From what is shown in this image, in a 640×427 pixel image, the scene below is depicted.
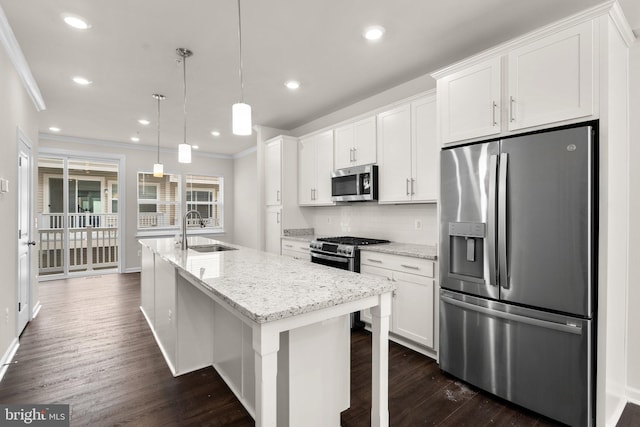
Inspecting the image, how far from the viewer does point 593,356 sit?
180 cm

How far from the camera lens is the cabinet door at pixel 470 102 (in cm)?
221

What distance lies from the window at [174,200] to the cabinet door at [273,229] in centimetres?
219

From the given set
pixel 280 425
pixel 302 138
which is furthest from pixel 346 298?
pixel 302 138

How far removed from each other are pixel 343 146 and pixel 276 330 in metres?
3.06

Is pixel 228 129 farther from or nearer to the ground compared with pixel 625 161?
farther from the ground

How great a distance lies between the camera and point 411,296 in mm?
2859

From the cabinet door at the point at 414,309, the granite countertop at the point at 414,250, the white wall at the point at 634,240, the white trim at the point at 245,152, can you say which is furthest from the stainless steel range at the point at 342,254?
the white trim at the point at 245,152

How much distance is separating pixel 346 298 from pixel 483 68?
1953 mm

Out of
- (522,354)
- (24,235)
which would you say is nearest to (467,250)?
(522,354)

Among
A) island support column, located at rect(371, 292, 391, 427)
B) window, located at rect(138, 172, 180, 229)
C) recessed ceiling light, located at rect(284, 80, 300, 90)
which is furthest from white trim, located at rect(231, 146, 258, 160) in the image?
island support column, located at rect(371, 292, 391, 427)

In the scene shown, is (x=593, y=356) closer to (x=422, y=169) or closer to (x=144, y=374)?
(x=422, y=169)

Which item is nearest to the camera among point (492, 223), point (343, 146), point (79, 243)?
point (492, 223)

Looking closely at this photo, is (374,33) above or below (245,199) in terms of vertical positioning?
above

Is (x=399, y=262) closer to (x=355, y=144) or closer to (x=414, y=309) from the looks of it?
(x=414, y=309)
